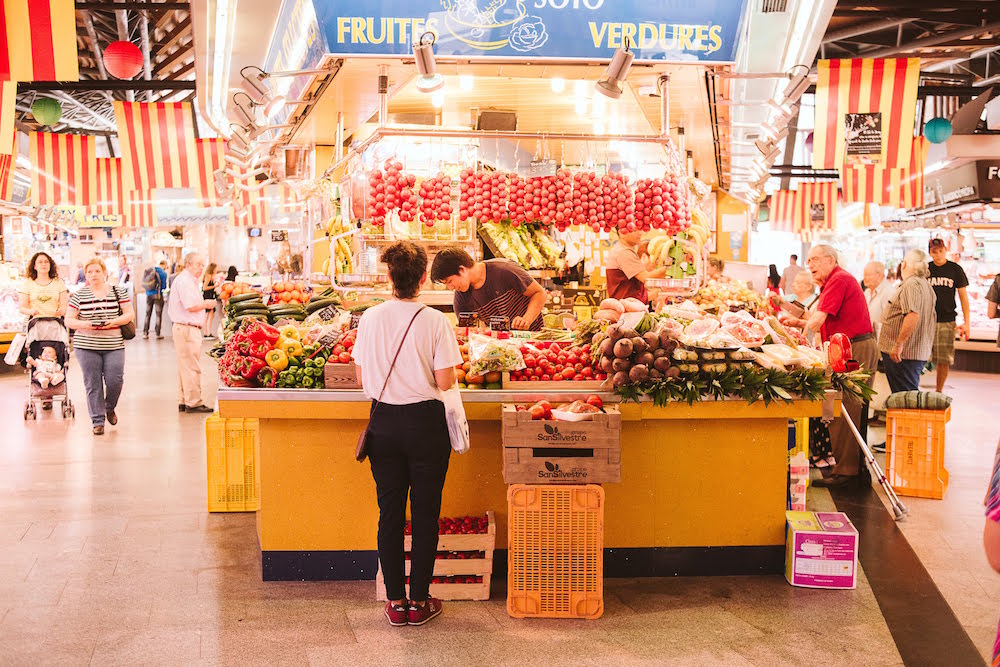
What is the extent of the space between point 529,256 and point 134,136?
6415 mm

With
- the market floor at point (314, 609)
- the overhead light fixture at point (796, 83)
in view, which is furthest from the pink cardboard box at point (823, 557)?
the overhead light fixture at point (796, 83)

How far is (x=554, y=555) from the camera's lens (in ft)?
14.7

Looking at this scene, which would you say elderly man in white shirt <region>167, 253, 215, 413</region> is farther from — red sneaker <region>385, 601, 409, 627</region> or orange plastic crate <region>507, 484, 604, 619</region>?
orange plastic crate <region>507, 484, 604, 619</region>

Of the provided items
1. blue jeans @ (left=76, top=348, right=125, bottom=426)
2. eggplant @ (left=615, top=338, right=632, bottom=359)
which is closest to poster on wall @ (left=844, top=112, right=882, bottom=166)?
eggplant @ (left=615, top=338, right=632, bottom=359)

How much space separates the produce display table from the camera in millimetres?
4879

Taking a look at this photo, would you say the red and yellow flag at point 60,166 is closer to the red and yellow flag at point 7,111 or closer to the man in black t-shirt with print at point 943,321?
the red and yellow flag at point 7,111

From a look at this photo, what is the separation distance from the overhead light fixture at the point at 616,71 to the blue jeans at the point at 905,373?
4.21 metres

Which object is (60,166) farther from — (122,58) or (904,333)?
(904,333)

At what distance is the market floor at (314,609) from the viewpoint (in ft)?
13.2

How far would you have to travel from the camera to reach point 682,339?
16.4ft

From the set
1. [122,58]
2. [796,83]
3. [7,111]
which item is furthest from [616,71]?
[122,58]

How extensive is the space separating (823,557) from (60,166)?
43.5ft

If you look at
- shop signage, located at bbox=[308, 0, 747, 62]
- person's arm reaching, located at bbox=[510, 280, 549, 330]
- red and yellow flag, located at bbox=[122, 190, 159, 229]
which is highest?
shop signage, located at bbox=[308, 0, 747, 62]

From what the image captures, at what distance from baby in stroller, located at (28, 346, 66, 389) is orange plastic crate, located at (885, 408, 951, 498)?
8.56 m
